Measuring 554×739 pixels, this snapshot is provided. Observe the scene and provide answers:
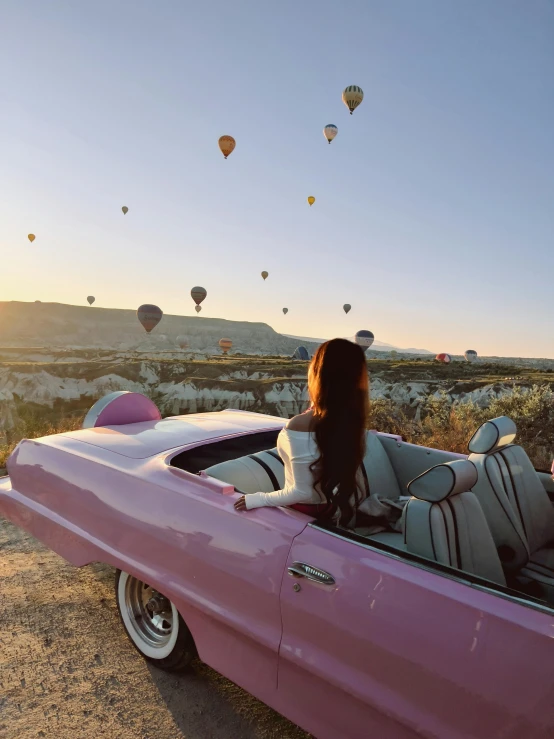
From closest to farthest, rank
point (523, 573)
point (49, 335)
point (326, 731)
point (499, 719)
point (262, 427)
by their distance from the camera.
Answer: point (499, 719) → point (326, 731) → point (523, 573) → point (262, 427) → point (49, 335)

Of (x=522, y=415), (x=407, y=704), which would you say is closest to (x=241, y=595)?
(x=407, y=704)

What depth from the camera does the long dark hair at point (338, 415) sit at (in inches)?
87.2

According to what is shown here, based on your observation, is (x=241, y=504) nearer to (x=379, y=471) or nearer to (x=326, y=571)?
(x=326, y=571)

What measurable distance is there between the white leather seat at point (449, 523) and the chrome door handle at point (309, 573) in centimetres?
42

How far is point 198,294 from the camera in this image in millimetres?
72375

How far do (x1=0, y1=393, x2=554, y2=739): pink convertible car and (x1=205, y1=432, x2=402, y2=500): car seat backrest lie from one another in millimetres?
13

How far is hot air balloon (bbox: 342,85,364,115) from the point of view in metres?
34.7

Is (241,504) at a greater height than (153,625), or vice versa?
(241,504)

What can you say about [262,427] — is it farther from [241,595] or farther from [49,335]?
[49,335]

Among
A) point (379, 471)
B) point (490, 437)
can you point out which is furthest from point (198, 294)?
point (490, 437)

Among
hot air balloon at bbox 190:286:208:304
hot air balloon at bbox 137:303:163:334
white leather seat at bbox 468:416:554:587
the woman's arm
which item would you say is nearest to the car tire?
the woman's arm

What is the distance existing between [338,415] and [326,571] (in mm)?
657

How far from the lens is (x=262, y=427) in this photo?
138 inches

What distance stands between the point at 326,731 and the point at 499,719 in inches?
28.8
